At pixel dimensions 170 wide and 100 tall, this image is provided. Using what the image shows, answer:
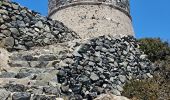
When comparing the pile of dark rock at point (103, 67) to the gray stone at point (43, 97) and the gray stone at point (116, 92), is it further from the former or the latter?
the gray stone at point (43, 97)

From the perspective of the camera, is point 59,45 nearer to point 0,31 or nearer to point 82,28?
point 0,31

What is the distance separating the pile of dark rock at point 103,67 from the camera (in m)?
9.77

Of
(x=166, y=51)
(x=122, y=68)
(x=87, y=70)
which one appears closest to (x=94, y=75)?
(x=87, y=70)

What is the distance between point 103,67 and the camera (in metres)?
11.3

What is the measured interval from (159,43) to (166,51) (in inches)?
30.7

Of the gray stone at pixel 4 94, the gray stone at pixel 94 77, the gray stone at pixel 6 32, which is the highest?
the gray stone at pixel 6 32

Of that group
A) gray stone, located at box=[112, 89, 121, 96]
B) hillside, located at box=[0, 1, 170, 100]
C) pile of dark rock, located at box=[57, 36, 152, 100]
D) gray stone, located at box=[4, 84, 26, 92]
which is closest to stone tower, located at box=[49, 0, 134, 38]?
hillside, located at box=[0, 1, 170, 100]

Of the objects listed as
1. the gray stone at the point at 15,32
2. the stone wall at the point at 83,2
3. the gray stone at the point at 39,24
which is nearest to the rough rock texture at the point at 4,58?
the gray stone at the point at 15,32

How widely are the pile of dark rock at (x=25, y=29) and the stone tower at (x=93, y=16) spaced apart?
184 centimetres

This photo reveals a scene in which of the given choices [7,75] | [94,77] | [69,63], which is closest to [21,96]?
[7,75]

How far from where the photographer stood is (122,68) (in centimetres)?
1203

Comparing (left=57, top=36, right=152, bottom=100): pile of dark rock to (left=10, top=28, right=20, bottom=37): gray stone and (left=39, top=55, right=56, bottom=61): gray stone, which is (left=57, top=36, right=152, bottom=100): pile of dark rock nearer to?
(left=39, top=55, right=56, bottom=61): gray stone

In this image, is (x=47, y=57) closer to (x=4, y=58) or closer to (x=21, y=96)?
(x=4, y=58)

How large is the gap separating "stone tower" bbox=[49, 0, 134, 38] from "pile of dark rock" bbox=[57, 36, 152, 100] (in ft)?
6.41
